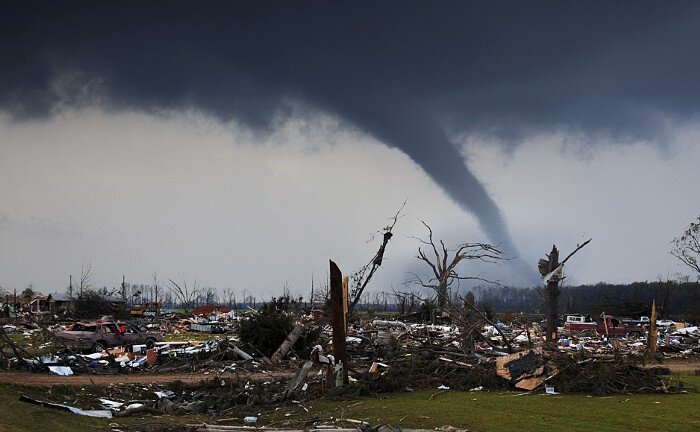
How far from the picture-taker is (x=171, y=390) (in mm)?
18844

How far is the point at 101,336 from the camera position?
1097 inches

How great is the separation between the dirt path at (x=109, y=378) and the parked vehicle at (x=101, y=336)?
5775 millimetres

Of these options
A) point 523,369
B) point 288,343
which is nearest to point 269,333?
point 288,343

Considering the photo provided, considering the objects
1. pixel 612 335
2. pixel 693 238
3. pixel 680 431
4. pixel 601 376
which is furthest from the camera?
pixel 693 238

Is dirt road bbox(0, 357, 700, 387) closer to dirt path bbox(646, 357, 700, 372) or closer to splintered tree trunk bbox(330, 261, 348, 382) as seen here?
dirt path bbox(646, 357, 700, 372)

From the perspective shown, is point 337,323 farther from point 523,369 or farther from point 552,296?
point 552,296

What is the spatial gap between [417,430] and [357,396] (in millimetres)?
4620

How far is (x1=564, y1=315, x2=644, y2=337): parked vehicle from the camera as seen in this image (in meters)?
35.5

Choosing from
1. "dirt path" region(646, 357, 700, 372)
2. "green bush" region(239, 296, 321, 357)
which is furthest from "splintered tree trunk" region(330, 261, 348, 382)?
"dirt path" region(646, 357, 700, 372)

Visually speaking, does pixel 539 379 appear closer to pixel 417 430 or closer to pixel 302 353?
pixel 417 430

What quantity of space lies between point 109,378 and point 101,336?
27.0ft

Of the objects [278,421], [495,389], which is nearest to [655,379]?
[495,389]

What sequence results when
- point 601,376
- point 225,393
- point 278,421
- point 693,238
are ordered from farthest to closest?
point 693,238, point 225,393, point 601,376, point 278,421

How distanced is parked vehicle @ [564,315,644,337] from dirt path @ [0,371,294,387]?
20408 mm
